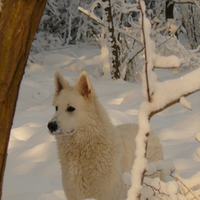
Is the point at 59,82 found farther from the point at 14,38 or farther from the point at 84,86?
the point at 14,38

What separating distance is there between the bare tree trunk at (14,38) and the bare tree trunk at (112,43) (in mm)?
9118

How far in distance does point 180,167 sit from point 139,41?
6.42m

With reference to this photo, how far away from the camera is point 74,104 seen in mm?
4047

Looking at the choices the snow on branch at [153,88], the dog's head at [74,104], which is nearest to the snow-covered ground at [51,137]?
the snow on branch at [153,88]

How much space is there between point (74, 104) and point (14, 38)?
194cm

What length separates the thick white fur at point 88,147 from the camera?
12.6 feet

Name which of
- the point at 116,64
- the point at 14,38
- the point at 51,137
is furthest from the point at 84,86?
the point at 116,64

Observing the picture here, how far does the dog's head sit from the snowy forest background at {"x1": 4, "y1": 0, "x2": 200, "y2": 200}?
704 mm

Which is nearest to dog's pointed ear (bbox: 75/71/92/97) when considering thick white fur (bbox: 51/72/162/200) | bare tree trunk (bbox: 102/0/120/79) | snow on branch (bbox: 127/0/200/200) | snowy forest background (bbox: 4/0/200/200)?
thick white fur (bbox: 51/72/162/200)

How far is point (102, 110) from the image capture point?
4.11 meters

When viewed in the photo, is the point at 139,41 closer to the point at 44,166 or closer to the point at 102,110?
the point at 44,166

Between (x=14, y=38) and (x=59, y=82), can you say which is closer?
(x=14, y=38)

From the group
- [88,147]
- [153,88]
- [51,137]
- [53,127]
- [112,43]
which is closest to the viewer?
[153,88]

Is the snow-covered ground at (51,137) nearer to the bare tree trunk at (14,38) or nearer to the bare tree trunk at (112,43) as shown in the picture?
the bare tree trunk at (112,43)
